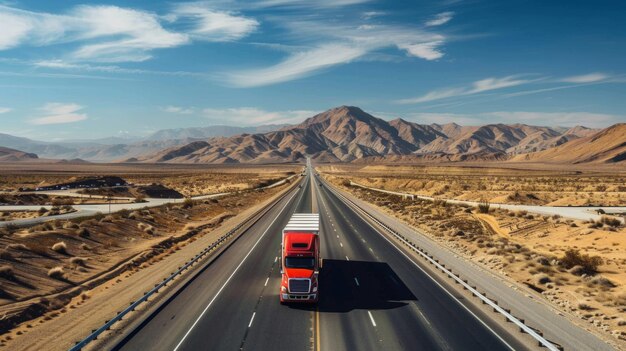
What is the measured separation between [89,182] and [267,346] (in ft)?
354

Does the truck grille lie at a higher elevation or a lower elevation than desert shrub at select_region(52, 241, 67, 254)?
higher

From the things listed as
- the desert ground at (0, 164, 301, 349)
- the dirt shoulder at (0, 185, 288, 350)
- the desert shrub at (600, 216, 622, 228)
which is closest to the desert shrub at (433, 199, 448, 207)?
the desert shrub at (600, 216, 622, 228)

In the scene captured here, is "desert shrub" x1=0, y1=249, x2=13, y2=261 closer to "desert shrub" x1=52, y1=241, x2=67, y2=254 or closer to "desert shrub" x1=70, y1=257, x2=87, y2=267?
"desert shrub" x1=70, y1=257, x2=87, y2=267

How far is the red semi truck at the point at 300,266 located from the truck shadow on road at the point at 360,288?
4.01 ft

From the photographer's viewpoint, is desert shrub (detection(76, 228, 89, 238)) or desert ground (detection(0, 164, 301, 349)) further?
desert shrub (detection(76, 228, 89, 238))

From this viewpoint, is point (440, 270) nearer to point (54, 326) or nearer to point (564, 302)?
point (564, 302)

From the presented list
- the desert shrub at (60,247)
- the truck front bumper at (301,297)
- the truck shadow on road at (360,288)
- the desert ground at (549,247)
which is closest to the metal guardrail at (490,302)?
the truck shadow on road at (360,288)

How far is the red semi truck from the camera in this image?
2173 centimetres

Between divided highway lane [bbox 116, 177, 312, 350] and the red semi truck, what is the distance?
39.1 inches

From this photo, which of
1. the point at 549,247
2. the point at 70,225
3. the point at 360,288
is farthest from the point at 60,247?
the point at 549,247

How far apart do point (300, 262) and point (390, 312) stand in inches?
199

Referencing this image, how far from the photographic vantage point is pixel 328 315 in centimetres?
2080

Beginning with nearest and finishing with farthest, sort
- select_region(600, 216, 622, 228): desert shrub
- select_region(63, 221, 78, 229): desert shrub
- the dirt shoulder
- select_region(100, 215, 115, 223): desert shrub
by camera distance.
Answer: the dirt shoulder < select_region(63, 221, 78, 229): desert shrub < select_region(600, 216, 622, 228): desert shrub < select_region(100, 215, 115, 223): desert shrub

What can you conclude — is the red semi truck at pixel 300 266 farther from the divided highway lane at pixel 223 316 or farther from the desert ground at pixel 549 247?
the desert ground at pixel 549 247
